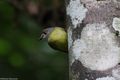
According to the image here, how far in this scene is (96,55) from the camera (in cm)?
115

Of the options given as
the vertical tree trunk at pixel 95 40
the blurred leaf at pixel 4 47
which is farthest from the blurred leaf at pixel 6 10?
the vertical tree trunk at pixel 95 40

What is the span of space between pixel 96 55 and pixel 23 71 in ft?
6.98

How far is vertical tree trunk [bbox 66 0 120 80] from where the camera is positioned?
115 cm

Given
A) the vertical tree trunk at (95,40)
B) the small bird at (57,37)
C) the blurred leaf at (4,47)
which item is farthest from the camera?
the blurred leaf at (4,47)

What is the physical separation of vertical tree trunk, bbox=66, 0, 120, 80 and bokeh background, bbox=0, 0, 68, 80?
1849mm

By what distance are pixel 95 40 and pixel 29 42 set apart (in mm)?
2075

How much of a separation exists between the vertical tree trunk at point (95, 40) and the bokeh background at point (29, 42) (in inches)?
72.8

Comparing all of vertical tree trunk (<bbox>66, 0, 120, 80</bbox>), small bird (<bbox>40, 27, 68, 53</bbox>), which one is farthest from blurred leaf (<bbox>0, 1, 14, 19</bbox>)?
vertical tree trunk (<bbox>66, 0, 120, 80</bbox>)

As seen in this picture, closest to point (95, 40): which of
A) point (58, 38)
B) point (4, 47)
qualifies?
point (58, 38)

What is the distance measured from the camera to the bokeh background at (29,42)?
315cm

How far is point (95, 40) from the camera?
1.16 meters

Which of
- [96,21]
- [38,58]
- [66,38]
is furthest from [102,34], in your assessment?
[38,58]

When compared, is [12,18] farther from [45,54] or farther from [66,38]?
[66,38]

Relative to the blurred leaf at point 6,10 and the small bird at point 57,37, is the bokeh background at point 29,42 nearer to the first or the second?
the blurred leaf at point 6,10
